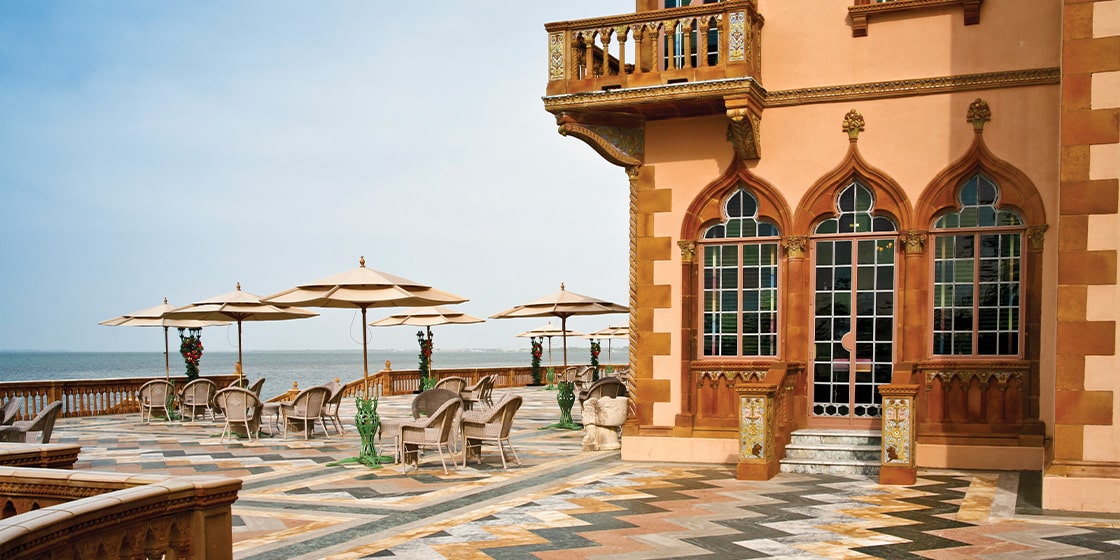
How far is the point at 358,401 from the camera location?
43.1 ft

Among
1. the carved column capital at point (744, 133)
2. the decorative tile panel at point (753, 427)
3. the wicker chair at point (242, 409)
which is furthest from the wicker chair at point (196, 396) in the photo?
the decorative tile panel at point (753, 427)

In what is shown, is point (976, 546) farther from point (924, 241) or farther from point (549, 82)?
point (549, 82)

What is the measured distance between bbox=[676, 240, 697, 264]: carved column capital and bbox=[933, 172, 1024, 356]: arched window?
281 centimetres

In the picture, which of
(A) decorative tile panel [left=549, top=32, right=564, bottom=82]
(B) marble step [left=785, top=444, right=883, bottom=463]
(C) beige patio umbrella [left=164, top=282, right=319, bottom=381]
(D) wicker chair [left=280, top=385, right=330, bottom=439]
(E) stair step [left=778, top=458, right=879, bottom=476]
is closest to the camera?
(E) stair step [left=778, top=458, right=879, bottom=476]

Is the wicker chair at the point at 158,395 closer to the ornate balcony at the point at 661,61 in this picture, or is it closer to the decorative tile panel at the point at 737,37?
the ornate balcony at the point at 661,61

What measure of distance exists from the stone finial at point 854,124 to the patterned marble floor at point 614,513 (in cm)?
396

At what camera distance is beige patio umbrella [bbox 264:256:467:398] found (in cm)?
1346

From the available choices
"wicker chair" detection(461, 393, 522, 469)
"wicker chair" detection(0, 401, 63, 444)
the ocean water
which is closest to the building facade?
"wicker chair" detection(461, 393, 522, 469)

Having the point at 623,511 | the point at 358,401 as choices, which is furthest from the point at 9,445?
the point at 358,401

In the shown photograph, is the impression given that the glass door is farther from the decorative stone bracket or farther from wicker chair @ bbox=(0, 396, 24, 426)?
wicker chair @ bbox=(0, 396, 24, 426)

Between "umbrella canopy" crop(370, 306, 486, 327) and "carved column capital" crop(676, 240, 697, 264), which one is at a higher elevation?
"carved column capital" crop(676, 240, 697, 264)

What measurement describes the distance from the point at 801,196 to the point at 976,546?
5766 millimetres

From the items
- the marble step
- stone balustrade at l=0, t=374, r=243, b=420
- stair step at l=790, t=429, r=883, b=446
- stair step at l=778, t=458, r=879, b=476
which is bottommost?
stone balustrade at l=0, t=374, r=243, b=420

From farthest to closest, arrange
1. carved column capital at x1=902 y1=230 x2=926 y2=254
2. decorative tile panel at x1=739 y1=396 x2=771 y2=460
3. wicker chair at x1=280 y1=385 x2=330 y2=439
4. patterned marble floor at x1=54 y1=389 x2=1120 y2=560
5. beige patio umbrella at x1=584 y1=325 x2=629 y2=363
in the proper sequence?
beige patio umbrella at x1=584 y1=325 x2=629 y2=363 < wicker chair at x1=280 y1=385 x2=330 y2=439 < carved column capital at x1=902 y1=230 x2=926 y2=254 < decorative tile panel at x1=739 y1=396 x2=771 y2=460 < patterned marble floor at x1=54 y1=389 x2=1120 y2=560
